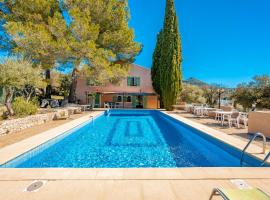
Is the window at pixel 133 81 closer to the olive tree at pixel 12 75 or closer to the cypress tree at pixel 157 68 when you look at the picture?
the cypress tree at pixel 157 68

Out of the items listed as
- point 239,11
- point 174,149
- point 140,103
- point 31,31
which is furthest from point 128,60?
point 174,149

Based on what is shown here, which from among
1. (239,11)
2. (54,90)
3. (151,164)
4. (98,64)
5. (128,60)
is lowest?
(151,164)

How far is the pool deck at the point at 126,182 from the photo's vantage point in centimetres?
333

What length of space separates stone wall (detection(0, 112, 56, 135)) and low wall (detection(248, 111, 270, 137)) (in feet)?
33.1

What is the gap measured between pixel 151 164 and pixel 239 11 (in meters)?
31.9

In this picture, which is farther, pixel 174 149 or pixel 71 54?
pixel 71 54

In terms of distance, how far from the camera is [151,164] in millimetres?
6023

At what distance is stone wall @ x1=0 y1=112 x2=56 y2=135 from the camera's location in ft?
27.7

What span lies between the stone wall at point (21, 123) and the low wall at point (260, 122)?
10.1 metres

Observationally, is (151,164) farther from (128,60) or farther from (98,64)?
(128,60)

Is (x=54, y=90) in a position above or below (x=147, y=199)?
above

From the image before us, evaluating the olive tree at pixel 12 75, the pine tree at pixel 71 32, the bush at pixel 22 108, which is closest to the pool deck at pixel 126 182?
the olive tree at pixel 12 75

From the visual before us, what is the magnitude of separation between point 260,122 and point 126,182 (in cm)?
700

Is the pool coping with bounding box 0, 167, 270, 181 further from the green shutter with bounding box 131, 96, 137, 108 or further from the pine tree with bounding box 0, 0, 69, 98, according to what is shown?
the green shutter with bounding box 131, 96, 137, 108
